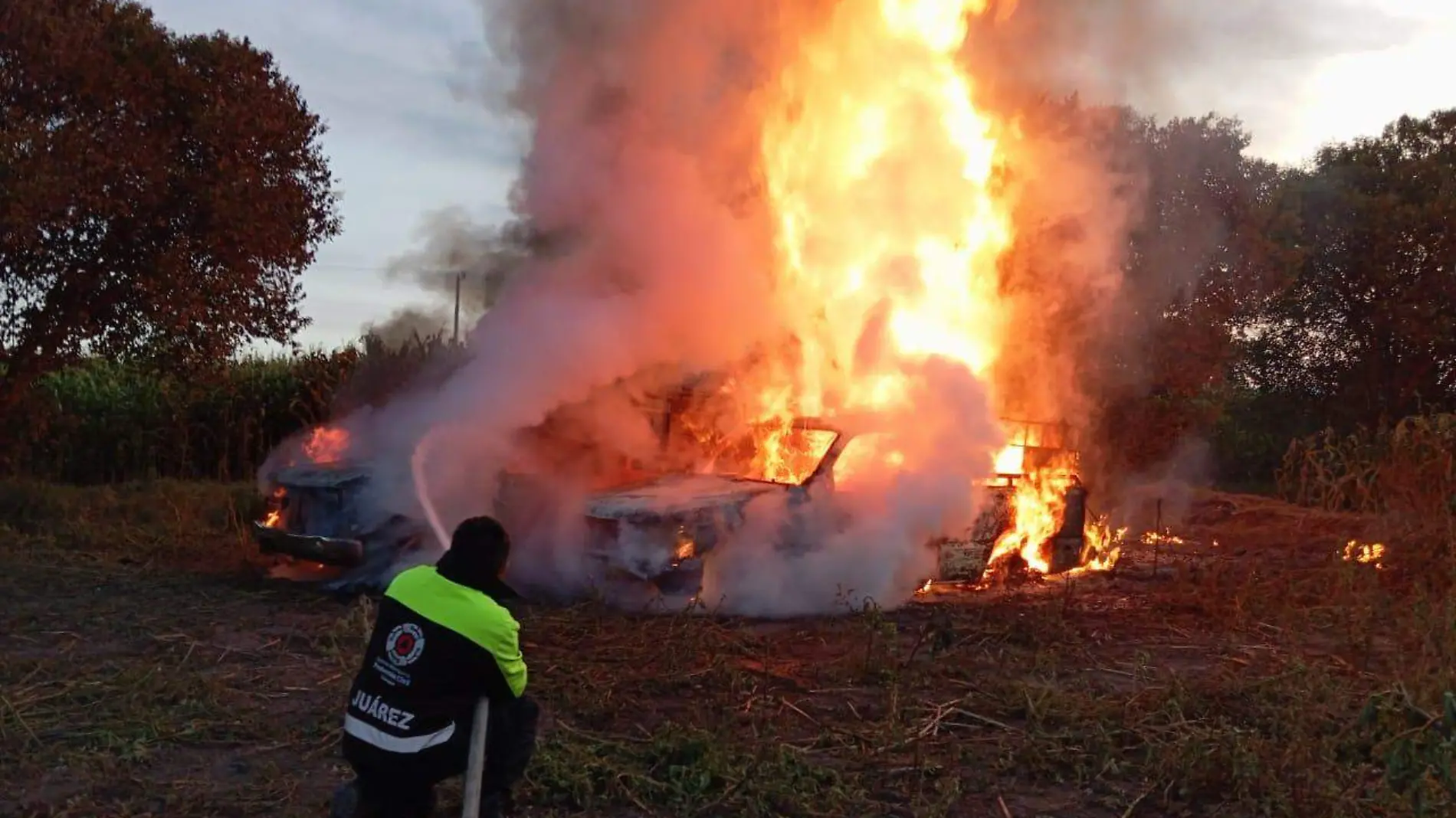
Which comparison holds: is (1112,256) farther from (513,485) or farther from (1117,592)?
(513,485)

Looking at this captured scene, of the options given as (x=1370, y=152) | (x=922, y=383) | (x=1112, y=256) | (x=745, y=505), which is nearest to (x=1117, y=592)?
(x=922, y=383)

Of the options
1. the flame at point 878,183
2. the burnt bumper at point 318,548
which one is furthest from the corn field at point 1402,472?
the burnt bumper at point 318,548

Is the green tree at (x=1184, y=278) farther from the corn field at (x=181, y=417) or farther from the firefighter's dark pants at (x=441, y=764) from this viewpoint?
the firefighter's dark pants at (x=441, y=764)

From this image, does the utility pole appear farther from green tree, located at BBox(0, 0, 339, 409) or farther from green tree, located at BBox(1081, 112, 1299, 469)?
green tree, located at BBox(1081, 112, 1299, 469)

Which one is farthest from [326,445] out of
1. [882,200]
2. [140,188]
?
[882,200]

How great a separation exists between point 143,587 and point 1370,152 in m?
23.3

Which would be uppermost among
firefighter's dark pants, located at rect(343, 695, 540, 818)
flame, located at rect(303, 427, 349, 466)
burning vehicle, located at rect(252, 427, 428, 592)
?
flame, located at rect(303, 427, 349, 466)

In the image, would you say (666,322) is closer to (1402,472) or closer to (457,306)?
(457,306)

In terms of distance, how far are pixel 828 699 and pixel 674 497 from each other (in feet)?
8.81

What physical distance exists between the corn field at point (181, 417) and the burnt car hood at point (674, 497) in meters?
7.01

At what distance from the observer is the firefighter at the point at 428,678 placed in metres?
3.69

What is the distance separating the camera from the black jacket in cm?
369

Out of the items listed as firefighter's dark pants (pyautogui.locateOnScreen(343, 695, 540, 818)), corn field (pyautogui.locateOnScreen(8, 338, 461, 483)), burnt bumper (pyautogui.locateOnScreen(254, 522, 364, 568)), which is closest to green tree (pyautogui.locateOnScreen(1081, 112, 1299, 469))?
corn field (pyautogui.locateOnScreen(8, 338, 461, 483))

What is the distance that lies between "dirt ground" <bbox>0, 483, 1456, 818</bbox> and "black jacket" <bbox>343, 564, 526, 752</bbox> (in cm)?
136
